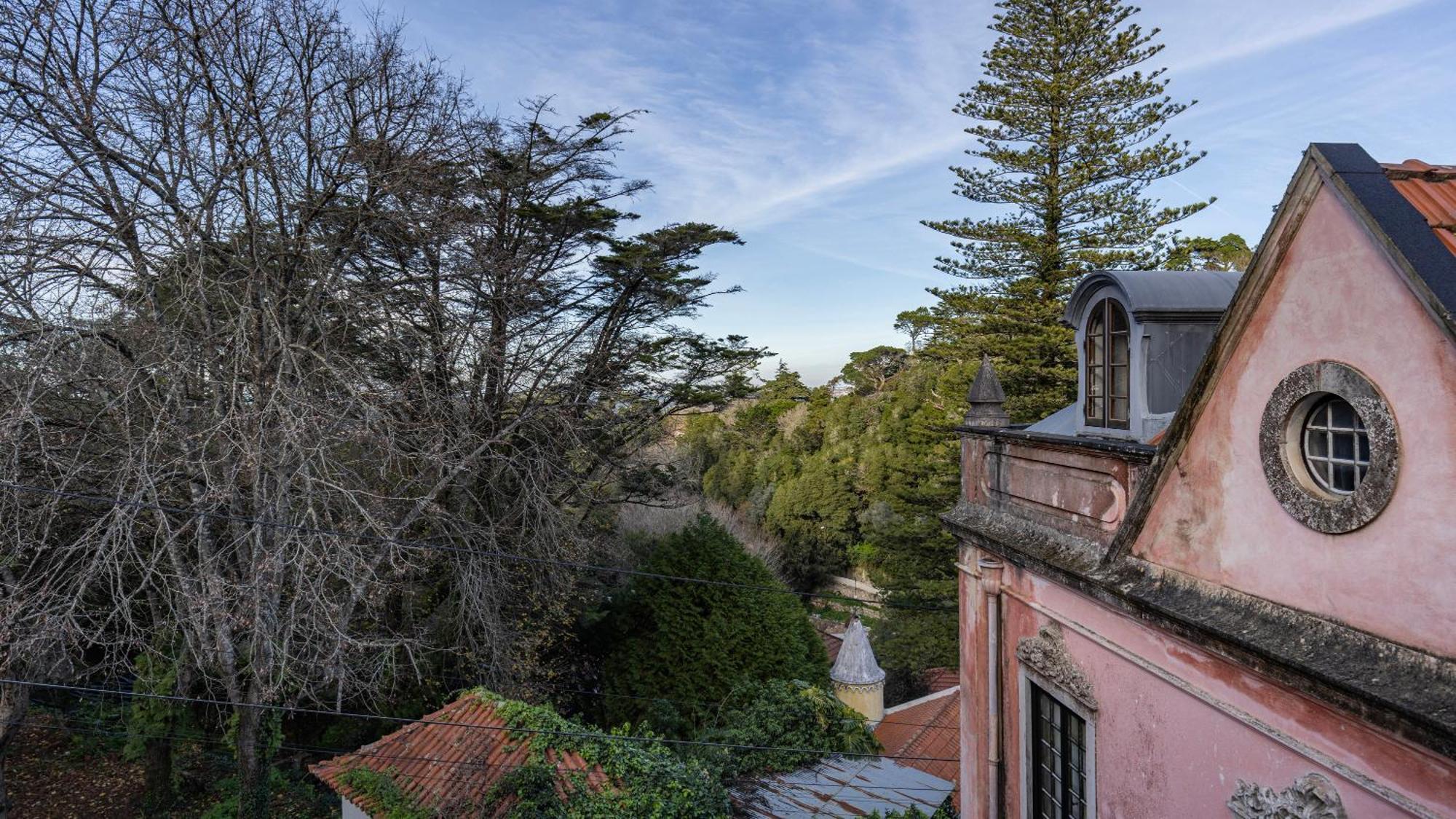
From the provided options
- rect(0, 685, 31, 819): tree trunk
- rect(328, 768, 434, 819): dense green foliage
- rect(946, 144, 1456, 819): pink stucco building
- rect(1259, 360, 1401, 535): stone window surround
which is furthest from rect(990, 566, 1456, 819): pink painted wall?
rect(0, 685, 31, 819): tree trunk

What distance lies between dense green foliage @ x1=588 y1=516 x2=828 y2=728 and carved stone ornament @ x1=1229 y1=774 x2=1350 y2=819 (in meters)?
11.0

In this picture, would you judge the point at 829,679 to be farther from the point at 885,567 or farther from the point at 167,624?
the point at 167,624

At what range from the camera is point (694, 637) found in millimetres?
15062

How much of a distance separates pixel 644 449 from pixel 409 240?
6.67 metres

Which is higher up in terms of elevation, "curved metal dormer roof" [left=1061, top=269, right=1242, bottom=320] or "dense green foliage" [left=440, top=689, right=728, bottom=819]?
"curved metal dormer roof" [left=1061, top=269, right=1242, bottom=320]

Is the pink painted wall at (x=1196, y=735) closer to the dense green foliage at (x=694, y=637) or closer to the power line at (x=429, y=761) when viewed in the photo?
the power line at (x=429, y=761)

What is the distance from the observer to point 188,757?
12984 mm

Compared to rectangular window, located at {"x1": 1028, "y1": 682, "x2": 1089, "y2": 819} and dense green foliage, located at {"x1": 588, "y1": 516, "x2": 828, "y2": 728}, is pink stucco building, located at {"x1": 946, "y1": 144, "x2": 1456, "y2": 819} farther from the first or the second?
dense green foliage, located at {"x1": 588, "y1": 516, "x2": 828, "y2": 728}

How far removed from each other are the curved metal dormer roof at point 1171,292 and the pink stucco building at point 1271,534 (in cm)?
2

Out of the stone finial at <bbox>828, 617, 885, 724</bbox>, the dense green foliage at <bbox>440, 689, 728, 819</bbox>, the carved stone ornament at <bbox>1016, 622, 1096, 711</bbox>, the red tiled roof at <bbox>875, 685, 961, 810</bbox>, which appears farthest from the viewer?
the stone finial at <bbox>828, 617, 885, 724</bbox>

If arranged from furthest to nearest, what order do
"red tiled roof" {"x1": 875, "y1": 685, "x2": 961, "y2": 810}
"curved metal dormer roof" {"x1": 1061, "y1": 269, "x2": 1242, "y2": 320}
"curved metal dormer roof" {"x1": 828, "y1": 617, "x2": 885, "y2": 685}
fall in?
"curved metal dormer roof" {"x1": 828, "y1": 617, "x2": 885, "y2": 685} < "red tiled roof" {"x1": 875, "y1": 685, "x2": 961, "y2": 810} < "curved metal dormer roof" {"x1": 1061, "y1": 269, "x2": 1242, "y2": 320}

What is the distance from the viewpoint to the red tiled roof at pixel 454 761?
8289 millimetres

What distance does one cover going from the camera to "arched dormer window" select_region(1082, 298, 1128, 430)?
17.2 ft

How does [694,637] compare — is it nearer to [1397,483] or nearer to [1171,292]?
[1171,292]
